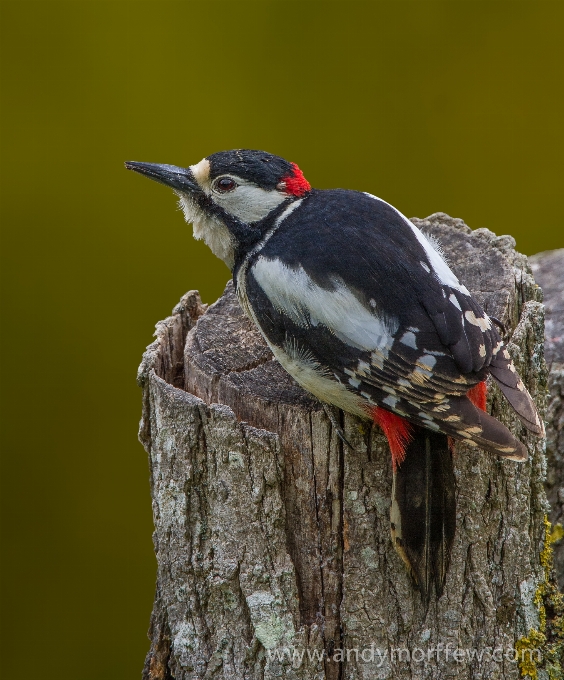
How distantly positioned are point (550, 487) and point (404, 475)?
3.55ft

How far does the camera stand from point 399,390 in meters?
1.96

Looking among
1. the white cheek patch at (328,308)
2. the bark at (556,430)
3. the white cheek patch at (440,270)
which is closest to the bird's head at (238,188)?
the white cheek patch at (328,308)

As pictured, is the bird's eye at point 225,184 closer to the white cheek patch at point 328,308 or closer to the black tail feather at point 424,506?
the white cheek patch at point 328,308

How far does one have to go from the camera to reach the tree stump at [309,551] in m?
2.04

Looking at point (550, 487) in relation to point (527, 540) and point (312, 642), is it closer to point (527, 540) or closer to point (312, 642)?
point (527, 540)

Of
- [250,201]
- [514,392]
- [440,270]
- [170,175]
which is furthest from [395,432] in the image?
→ [170,175]

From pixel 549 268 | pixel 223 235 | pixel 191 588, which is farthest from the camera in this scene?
pixel 549 268

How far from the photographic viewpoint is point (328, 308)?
6.81 feet

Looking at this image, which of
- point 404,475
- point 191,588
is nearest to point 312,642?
point 191,588

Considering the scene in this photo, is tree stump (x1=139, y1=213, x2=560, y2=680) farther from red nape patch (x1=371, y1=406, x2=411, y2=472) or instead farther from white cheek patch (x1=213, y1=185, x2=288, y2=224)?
white cheek patch (x1=213, y1=185, x2=288, y2=224)

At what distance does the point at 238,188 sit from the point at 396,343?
68 cm

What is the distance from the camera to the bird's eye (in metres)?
2.39

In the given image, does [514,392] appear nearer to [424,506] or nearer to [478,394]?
[478,394]

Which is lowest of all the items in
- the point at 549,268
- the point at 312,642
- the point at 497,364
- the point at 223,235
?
the point at 312,642
